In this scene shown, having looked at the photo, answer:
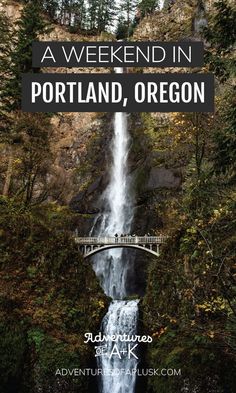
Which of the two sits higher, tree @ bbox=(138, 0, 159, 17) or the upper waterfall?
tree @ bbox=(138, 0, 159, 17)

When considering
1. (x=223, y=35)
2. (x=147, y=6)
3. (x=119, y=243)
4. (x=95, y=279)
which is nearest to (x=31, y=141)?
(x=95, y=279)

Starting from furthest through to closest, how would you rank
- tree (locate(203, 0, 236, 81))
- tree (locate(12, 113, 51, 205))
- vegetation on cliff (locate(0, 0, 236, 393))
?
Answer: tree (locate(12, 113, 51, 205)) → vegetation on cliff (locate(0, 0, 236, 393)) → tree (locate(203, 0, 236, 81))

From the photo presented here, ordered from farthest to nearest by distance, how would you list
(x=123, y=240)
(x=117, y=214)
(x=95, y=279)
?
1. (x=117, y=214)
2. (x=123, y=240)
3. (x=95, y=279)

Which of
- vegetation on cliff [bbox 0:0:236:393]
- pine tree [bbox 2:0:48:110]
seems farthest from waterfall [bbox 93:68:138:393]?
pine tree [bbox 2:0:48:110]

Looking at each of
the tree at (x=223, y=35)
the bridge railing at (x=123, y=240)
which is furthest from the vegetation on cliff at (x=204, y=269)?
the bridge railing at (x=123, y=240)

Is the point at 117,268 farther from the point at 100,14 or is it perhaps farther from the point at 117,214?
the point at 100,14

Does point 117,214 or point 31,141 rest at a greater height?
point 117,214

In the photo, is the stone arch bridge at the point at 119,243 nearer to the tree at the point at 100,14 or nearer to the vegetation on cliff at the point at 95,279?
the vegetation on cliff at the point at 95,279

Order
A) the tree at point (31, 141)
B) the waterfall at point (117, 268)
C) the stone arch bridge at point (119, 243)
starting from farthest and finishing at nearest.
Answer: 1. the stone arch bridge at point (119, 243)
2. the tree at point (31, 141)
3. the waterfall at point (117, 268)

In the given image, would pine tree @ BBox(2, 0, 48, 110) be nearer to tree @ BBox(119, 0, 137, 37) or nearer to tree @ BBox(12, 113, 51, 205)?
tree @ BBox(12, 113, 51, 205)
